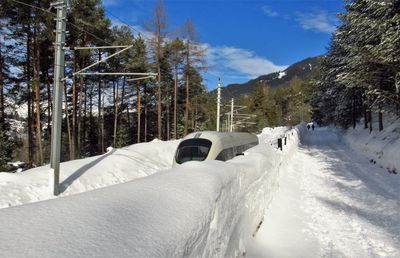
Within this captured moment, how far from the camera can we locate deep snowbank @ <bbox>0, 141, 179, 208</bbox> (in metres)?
10.9

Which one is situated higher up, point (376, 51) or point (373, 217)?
point (376, 51)

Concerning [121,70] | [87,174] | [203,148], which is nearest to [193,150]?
[203,148]

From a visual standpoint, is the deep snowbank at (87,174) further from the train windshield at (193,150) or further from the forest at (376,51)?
the forest at (376,51)

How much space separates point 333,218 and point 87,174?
30.8ft

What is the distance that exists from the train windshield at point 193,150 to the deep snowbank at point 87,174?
2.14m

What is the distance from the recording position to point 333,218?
8.97m

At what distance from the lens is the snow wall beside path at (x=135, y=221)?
216cm

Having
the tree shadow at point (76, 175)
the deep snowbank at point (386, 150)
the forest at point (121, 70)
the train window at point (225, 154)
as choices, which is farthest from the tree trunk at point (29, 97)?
the deep snowbank at point (386, 150)

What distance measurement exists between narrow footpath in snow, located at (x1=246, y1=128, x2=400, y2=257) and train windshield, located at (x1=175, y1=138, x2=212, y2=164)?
3.77m

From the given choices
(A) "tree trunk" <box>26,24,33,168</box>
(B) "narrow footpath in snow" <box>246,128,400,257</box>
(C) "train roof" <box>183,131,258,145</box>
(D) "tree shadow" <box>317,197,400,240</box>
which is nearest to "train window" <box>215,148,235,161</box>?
(C) "train roof" <box>183,131,258,145</box>

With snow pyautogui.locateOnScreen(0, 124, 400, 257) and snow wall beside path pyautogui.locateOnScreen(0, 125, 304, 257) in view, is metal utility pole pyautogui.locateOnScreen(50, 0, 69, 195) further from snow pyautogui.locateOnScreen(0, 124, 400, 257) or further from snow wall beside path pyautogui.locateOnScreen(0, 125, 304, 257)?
snow wall beside path pyautogui.locateOnScreen(0, 125, 304, 257)

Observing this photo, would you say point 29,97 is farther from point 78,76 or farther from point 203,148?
point 203,148

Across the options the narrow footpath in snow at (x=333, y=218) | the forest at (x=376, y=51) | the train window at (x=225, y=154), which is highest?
the forest at (x=376, y=51)

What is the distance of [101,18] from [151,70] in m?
7.43
